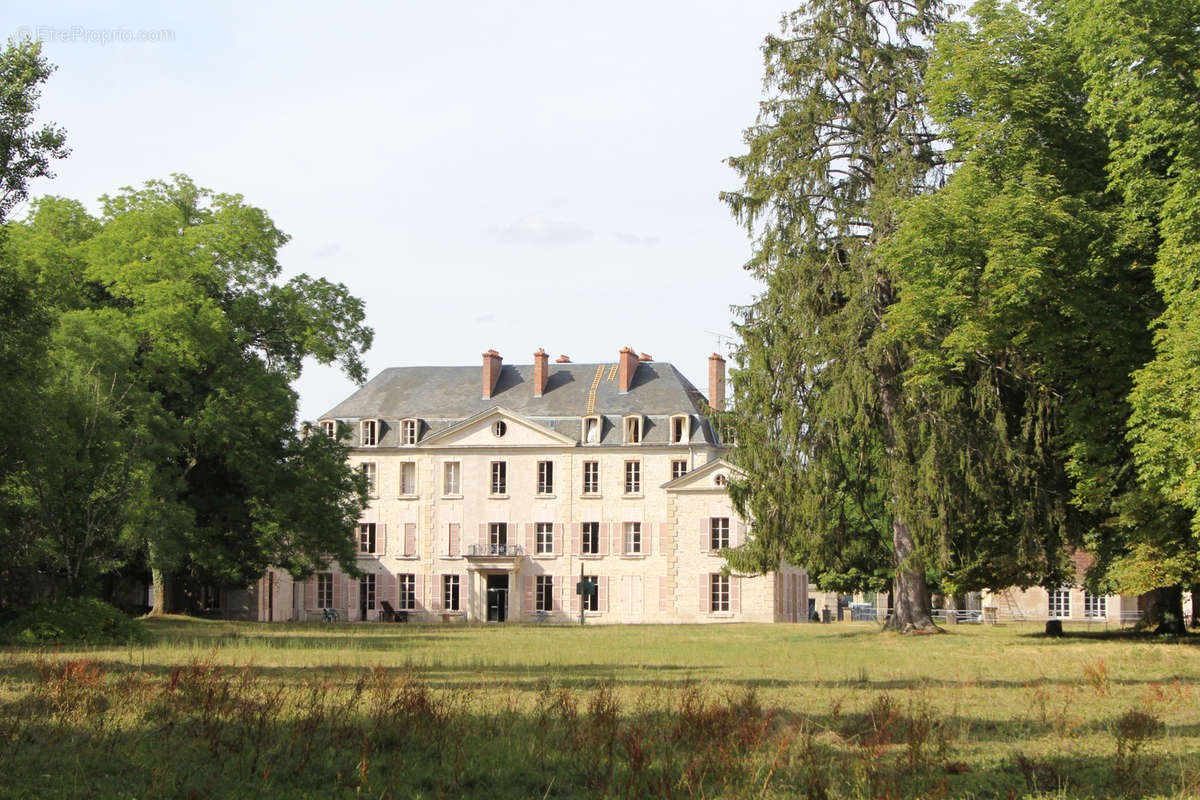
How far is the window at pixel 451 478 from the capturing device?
63906mm

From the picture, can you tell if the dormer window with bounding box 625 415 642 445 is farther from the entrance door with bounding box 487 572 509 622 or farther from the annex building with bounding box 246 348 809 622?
the entrance door with bounding box 487 572 509 622

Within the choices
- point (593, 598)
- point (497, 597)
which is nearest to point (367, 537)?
point (497, 597)

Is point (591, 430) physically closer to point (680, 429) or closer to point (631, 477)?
point (631, 477)

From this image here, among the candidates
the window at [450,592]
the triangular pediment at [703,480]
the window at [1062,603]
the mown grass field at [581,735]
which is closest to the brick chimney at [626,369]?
the triangular pediment at [703,480]

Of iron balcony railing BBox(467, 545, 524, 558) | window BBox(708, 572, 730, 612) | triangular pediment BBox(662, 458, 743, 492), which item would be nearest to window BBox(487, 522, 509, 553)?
iron balcony railing BBox(467, 545, 524, 558)

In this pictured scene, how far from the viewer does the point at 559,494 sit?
62.7 m

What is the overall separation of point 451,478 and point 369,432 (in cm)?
487

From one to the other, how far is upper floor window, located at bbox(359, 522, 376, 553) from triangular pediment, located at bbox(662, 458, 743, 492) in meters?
14.5

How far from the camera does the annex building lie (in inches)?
2383

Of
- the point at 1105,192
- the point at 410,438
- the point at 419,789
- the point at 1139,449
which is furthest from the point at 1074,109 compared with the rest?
the point at 410,438

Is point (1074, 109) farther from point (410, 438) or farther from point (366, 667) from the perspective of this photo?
point (410, 438)

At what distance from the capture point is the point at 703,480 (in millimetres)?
59844

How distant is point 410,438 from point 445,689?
50.3 meters

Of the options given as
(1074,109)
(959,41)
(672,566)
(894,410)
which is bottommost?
(672,566)
